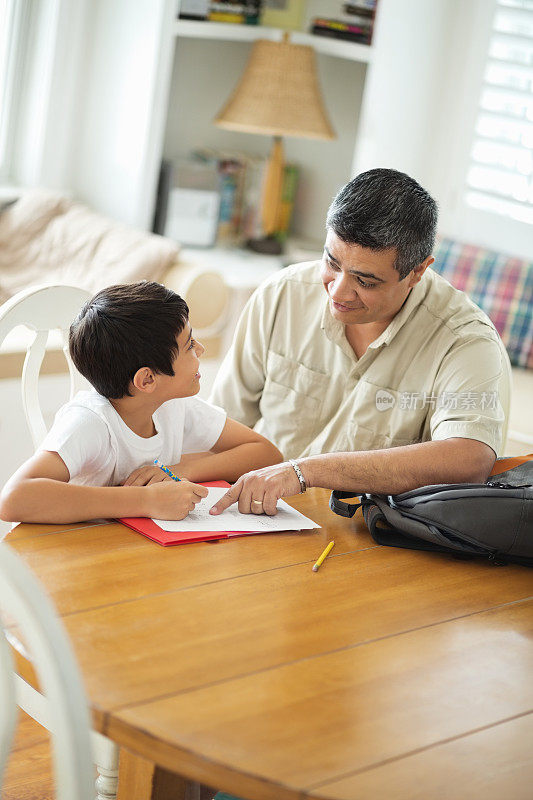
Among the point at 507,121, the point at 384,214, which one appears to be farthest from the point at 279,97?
the point at 384,214

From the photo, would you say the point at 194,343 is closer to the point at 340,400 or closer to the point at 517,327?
the point at 340,400

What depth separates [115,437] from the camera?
1.57 metres

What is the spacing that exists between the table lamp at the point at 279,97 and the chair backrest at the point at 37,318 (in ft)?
6.27

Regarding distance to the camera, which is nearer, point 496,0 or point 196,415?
point 196,415

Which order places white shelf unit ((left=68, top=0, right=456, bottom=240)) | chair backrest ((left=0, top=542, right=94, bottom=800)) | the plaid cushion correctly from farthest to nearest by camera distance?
white shelf unit ((left=68, top=0, right=456, bottom=240)), the plaid cushion, chair backrest ((left=0, top=542, right=94, bottom=800))

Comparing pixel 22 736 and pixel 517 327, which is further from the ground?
pixel 517 327

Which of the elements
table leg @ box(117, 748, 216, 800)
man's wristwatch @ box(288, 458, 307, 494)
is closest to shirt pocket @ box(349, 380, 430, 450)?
man's wristwatch @ box(288, 458, 307, 494)

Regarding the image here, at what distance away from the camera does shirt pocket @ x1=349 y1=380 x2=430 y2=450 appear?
1920 millimetres

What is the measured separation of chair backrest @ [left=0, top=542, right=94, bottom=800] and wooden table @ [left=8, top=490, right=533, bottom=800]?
70 mm

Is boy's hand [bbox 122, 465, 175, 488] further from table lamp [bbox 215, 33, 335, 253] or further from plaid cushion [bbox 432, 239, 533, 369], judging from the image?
table lamp [bbox 215, 33, 335, 253]

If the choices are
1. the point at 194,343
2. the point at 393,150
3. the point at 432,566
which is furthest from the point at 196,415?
the point at 393,150

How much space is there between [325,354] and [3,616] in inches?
38.2

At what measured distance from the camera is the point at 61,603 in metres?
1.21

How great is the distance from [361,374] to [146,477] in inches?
23.5
